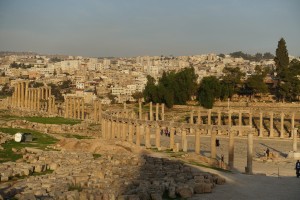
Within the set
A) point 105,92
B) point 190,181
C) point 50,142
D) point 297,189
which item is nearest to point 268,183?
point 297,189

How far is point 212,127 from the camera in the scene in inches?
1315

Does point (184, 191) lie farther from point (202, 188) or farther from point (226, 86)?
point (226, 86)

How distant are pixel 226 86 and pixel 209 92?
17.7 feet

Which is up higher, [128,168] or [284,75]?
[284,75]

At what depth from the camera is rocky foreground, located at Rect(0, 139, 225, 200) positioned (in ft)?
67.8

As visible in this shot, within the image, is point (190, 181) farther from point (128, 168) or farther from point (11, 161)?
point (11, 161)

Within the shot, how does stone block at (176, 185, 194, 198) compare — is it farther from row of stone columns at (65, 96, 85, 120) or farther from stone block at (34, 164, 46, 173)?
row of stone columns at (65, 96, 85, 120)

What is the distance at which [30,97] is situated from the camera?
8488cm

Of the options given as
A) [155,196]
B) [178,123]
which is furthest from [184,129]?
[155,196]

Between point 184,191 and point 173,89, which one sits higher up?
point 173,89

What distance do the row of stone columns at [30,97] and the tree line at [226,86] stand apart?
17.8 metres

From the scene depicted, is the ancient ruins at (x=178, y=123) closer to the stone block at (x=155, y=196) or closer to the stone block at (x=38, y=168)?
the stone block at (x=155, y=196)

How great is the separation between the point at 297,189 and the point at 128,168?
8.53 meters

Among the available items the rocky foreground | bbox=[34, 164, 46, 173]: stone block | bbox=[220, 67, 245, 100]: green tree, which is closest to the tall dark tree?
bbox=[220, 67, 245, 100]: green tree
